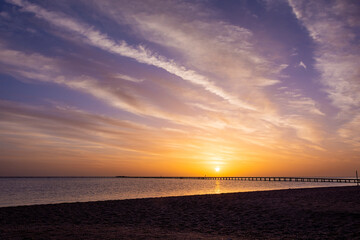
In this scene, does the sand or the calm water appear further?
the calm water

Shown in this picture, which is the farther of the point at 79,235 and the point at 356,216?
the point at 356,216

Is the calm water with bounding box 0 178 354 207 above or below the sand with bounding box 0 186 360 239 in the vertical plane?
below

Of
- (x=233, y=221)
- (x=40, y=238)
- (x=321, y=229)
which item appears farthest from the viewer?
(x=233, y=221)

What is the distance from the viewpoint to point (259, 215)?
1609 centimetres

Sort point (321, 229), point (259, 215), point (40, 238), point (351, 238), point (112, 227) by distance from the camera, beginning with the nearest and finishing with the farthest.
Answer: point (351, 238) → point (40, 238) → point (321, 229) → point (112, 227) → point (259, 215)

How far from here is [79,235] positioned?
11445 millimetres

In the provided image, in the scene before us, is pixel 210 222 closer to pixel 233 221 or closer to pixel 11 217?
pixel 233 221

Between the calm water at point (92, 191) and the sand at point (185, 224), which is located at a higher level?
the sand at point (185, 224)

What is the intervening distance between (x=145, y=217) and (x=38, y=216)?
6.82m

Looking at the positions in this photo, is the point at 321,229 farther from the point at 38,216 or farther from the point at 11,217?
the point at 11,217

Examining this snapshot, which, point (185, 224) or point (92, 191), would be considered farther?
point (92, 191)

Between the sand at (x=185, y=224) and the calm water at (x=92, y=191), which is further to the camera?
the calm water at (x=92, y=191)

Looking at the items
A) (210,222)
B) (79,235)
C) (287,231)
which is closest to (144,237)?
(79,235)

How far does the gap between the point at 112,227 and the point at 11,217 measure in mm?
7858
